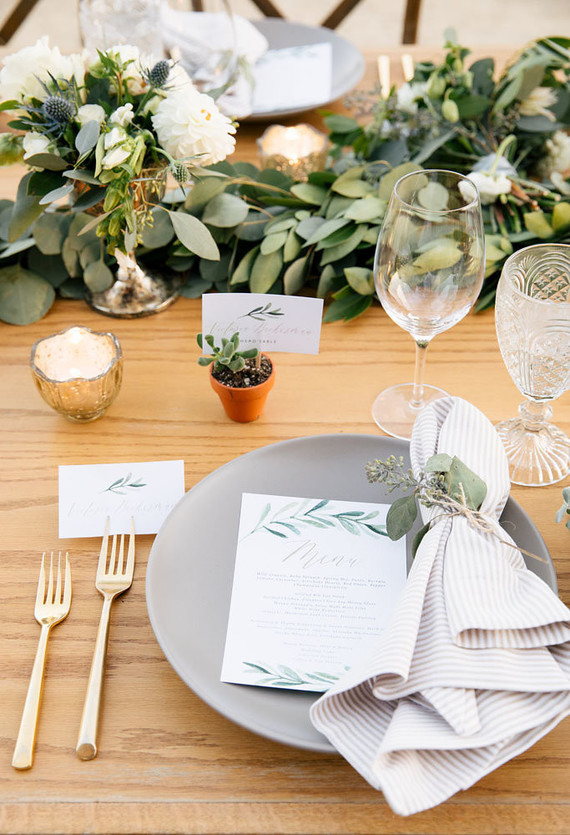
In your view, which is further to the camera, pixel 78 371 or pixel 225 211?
pixel 225 211

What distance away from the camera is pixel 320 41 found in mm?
1579

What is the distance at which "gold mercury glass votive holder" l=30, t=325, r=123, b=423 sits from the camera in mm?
874

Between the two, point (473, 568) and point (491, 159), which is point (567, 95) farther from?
point (473, 568)

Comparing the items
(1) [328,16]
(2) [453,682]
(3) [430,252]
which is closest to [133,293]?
(3) [430,252]

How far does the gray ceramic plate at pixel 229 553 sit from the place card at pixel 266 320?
0.45ft

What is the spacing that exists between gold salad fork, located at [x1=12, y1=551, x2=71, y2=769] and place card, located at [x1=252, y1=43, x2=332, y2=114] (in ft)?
3.27

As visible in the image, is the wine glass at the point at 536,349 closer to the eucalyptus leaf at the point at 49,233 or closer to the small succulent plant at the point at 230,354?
the small succulent plant at the point at 230,354

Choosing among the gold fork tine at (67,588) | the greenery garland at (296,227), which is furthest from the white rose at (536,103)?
the gold fork tine at (67,588)

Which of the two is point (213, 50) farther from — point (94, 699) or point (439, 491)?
point (94, 699)

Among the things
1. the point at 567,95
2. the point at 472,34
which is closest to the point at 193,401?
the point at 567,95

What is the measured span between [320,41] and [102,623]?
1.33 metres

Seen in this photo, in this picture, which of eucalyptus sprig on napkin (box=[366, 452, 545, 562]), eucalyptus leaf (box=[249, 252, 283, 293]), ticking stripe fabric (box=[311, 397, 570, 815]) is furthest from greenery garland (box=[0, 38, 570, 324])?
ticking stripe fabric (box=[311, 397, 570, 815])

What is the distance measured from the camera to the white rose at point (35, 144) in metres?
0.86

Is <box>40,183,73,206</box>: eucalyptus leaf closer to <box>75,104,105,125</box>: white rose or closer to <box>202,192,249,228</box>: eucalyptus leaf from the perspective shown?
<box>75,104,105,125</box>: white rose
